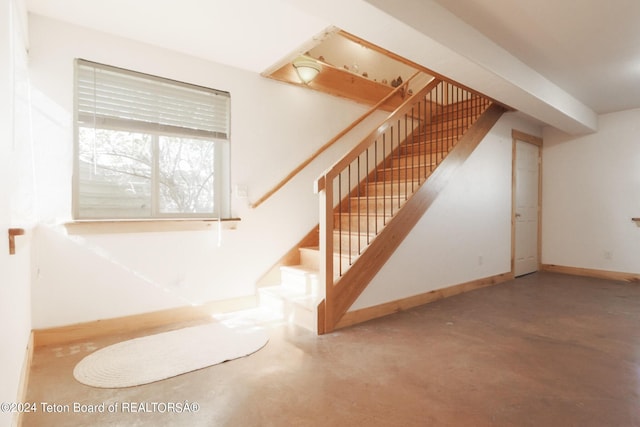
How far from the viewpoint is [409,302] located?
343cm

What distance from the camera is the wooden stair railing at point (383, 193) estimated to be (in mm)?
2721

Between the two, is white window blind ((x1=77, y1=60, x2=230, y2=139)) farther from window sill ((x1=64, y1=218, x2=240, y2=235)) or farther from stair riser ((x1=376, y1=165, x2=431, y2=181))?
stair riser ((x1=376, y1=165, x2=431, y2=181))

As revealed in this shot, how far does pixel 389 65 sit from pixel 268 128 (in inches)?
122

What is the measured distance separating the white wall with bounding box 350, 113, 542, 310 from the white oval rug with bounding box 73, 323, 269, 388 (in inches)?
41.7

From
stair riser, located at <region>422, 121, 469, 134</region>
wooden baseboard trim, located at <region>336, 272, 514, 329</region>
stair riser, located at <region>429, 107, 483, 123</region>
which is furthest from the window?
stair riser, located at <region>429, 107, 483, 123</region>

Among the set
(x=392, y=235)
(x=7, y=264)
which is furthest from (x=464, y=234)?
(x=7, y=264)

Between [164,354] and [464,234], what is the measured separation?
3.46 metres

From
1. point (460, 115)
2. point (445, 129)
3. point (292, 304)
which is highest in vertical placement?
point (460, 115)

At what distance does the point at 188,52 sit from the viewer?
3047 millimetres

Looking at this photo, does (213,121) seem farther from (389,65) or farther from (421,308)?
(389,65)

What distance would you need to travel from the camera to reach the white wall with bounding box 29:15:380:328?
8.14 ft

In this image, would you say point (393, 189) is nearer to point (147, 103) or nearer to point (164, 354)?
point (147, 103)

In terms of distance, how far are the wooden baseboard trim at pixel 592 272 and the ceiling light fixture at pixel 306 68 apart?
4.95m

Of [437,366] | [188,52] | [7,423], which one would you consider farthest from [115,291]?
[437,366]
